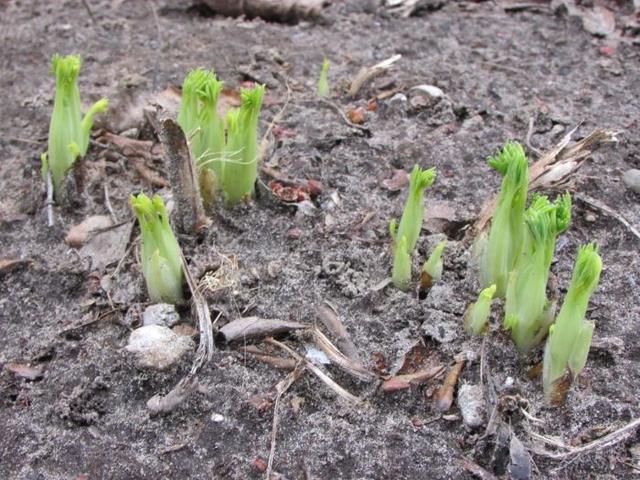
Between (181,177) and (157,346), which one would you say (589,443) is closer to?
(157,346)

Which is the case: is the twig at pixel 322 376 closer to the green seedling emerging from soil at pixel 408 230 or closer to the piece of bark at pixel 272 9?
the green seedling emerging from soil at pixel 408 230

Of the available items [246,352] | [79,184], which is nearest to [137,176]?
[79,184]

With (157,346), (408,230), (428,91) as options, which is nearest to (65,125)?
(157,346)

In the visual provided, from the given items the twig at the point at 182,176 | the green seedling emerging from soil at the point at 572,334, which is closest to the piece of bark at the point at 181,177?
the twig at the point at 182,176

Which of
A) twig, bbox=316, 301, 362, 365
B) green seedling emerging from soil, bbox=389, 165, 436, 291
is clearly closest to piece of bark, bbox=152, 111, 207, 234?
twig, bbox=316, 301, 362, 365

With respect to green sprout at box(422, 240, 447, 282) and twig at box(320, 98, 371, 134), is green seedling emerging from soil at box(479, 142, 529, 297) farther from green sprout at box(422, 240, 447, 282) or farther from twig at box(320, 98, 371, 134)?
twig at box(320, 98, 371, 134)

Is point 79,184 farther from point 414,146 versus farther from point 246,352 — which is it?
point 414,146

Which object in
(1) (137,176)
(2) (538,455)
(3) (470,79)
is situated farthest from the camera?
(3) (470,79)
